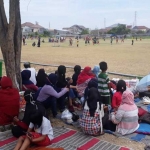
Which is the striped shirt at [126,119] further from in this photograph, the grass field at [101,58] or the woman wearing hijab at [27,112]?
the grass field at [101,58]

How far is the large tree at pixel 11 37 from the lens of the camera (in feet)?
19.4

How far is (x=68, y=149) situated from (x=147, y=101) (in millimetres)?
3347

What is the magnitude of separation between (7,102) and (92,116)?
1712 millimetres

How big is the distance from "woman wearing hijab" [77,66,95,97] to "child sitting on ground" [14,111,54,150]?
2.39 metres

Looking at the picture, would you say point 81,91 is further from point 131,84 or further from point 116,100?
point 131,84

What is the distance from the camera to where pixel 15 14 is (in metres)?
6.09

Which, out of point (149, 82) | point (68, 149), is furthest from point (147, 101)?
point (68, 149)

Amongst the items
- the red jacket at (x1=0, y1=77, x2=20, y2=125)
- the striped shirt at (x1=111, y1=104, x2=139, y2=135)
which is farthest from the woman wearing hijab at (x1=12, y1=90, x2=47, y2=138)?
the striped shirt at (x1=111, y1=104, x2=139, y2=135)

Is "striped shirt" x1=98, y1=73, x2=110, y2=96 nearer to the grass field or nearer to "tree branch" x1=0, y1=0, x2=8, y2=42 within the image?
"tree branch" x1=0, y1=0, x2=8, y2=42

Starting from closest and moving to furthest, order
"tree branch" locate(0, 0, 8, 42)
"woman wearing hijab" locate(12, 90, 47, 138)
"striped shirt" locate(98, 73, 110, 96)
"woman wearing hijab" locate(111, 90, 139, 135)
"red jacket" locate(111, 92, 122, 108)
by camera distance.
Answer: "woman wearing hijab" locate(12, 90, 47, 138) → "woman wearing hijab" locate(111, 90, 139, 135) → "red jacket" locate(111, 92, 122, 108) → "tree branch" locate(0, 0, 8, 42) → "striped shirt" locate(98, 73, 110, 96)

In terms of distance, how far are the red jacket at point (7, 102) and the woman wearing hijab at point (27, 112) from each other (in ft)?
0.95

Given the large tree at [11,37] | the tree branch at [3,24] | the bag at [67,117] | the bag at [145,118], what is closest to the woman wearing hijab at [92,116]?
the bag at [67,117]

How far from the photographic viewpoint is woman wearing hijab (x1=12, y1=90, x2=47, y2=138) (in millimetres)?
4566

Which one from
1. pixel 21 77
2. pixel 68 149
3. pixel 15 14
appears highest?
pixel 15 14
